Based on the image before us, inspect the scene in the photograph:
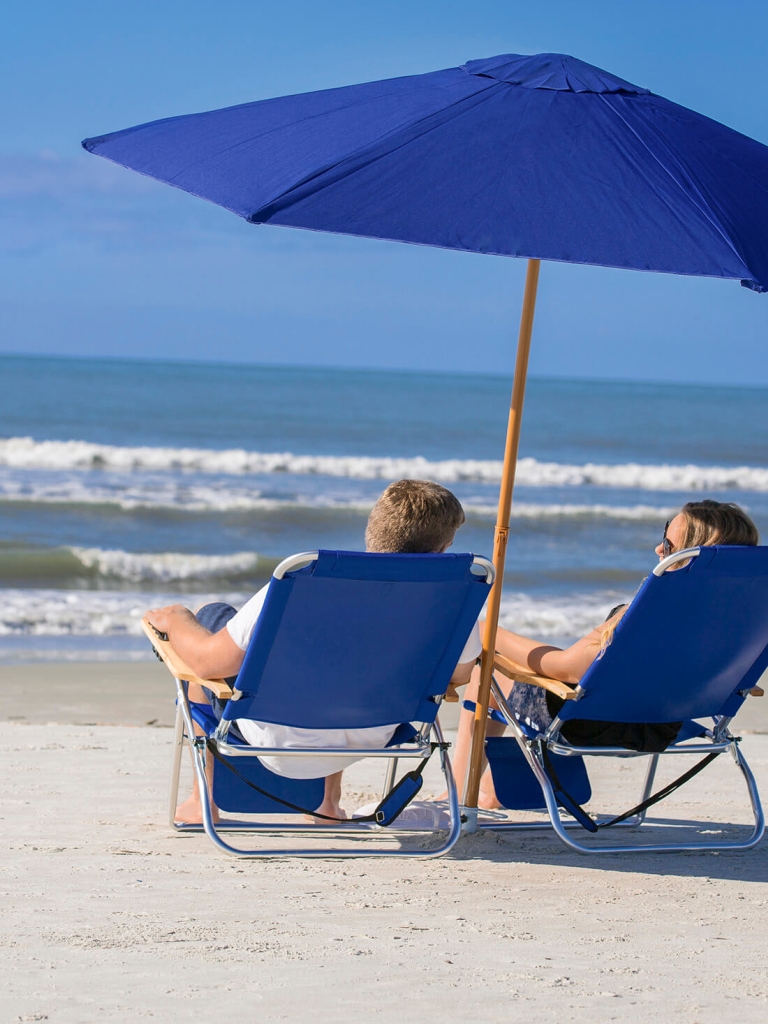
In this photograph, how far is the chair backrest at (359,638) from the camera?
2.87 m

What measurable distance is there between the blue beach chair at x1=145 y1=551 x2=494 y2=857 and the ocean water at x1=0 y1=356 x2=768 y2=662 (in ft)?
12.1

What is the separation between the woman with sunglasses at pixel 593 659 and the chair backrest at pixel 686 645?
7cm

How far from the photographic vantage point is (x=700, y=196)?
2.86m

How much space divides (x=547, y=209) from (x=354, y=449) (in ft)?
67.6

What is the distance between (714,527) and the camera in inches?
127

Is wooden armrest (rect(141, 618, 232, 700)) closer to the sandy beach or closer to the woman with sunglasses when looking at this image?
the sandy beach

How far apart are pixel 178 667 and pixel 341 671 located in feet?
1.53

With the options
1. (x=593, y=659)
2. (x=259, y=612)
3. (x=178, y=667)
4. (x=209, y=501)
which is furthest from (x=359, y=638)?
(x=209, y=501)

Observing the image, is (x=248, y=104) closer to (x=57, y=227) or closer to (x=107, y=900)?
(x=107, y=900)

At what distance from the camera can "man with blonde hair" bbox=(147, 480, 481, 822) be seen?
10.2 ft

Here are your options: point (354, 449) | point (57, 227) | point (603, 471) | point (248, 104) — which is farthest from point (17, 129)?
point (248, 104)

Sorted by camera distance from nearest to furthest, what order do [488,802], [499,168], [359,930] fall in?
1. [359,930]
2. [499,168]
3. [488,802]

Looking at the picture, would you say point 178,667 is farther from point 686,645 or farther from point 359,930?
point 686,645

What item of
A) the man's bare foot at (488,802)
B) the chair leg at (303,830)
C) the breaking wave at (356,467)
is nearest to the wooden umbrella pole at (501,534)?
the chair leg at (303,830)
